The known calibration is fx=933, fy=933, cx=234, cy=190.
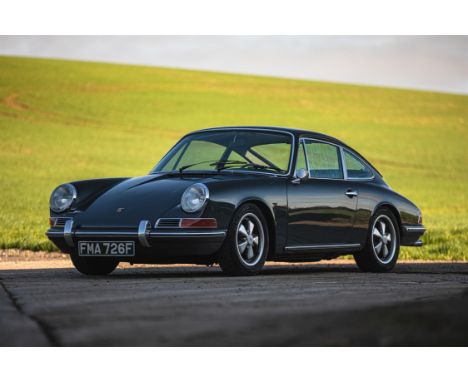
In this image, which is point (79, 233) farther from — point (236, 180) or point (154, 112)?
point (154, 112)

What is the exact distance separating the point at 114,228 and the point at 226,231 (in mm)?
1049

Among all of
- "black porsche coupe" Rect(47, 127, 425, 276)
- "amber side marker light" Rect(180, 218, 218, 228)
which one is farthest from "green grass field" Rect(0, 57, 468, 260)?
"amber side marker light" Rect(180, 218, 218, 228)

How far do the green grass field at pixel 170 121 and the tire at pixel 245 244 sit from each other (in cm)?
962

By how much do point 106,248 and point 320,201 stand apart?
96.7 inches

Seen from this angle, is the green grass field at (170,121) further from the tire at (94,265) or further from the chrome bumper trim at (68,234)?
the chrome bumper trim at (68,234)

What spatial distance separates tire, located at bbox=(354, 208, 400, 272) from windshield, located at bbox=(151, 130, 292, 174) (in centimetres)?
151

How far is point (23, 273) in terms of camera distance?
9.67 meters

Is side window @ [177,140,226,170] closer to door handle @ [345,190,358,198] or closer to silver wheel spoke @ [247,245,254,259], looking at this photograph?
silver wheel spoke @ [247,245,254,259]

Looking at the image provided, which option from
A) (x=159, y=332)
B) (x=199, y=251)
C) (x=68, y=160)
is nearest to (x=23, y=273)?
(x=199, y=251)

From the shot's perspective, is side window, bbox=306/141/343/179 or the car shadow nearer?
the car shadow

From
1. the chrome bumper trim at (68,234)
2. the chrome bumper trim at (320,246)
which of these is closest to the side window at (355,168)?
the chrome bumper trim at (320,246)

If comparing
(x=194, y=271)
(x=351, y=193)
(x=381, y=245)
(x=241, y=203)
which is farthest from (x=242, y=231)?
(x=381, y=245)

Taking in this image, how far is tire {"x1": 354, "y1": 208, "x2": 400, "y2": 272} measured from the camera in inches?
417

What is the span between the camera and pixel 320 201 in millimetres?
9828
